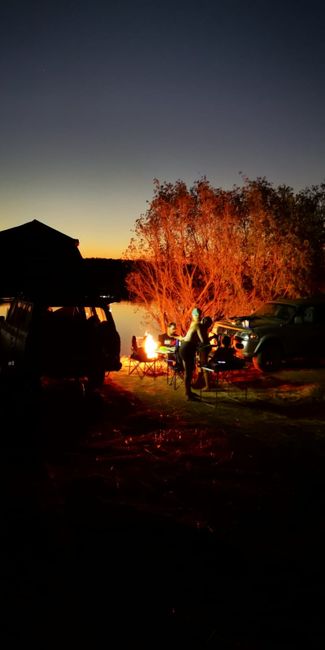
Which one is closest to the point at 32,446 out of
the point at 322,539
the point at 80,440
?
the point at 80,440

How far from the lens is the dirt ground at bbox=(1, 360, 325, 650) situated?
3008 millimetres

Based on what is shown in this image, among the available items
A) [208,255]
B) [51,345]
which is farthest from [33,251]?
[51,345]


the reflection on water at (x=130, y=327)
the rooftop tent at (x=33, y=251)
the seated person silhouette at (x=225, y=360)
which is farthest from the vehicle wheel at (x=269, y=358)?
the rooftop tent at (x=33, y=251)

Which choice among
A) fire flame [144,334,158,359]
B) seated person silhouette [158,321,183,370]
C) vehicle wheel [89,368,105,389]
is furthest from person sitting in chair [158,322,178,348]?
vehicle wheel [89,368,105,389]

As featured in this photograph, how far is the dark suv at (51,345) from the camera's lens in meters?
7.66

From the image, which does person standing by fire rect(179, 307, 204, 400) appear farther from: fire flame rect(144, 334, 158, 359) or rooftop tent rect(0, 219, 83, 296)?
rooftop tent rect(0, 219, 83, 296)

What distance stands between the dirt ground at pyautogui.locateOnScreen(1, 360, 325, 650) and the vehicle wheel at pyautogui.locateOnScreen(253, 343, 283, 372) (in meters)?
4.14

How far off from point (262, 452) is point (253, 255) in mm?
9715

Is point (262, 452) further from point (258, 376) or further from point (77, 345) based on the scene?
point (258, 376)

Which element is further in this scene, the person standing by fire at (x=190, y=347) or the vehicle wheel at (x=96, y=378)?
the person standing by fire at (x=190, y=347)

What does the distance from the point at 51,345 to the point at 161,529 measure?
4727 mm

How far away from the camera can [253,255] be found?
15.1m

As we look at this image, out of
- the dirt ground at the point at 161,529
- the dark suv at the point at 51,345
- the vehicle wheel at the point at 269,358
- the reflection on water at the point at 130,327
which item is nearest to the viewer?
the dirt ground at the point at 161,529

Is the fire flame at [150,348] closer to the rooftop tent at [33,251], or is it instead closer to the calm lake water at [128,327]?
the calm lake water at [128,327]
